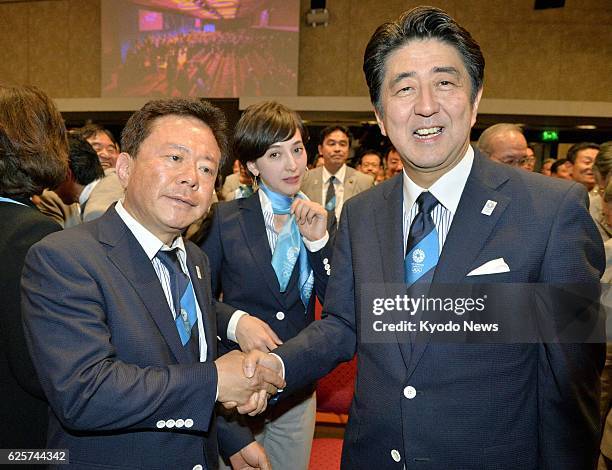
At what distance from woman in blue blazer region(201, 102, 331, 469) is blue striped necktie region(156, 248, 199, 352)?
0.61 meters

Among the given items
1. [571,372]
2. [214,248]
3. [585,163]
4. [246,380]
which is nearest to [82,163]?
[214,248]

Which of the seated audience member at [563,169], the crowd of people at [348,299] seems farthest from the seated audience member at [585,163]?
the crowd of people at [348,299]

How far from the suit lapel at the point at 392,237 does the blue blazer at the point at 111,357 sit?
504 millimetres

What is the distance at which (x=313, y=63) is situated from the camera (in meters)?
10.9

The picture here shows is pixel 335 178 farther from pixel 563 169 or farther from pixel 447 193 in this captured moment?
pixel 447 193

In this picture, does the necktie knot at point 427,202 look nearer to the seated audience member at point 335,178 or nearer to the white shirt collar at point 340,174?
the seated audience member at point 335,178

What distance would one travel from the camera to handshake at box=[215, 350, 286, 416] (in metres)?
1.43

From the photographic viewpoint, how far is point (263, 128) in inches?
97.6

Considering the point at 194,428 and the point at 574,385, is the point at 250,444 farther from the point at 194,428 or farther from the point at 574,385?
the point at 574,385

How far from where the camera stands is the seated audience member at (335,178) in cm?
636

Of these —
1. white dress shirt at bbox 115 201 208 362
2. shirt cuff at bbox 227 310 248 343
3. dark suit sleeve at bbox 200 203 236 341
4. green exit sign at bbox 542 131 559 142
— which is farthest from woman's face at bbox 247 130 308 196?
green exit sign at bbox 542 131 559 142

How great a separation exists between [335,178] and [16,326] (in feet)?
17.0

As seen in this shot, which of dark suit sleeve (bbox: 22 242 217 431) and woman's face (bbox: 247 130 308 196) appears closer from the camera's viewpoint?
dark suit sleeve (bbox: 22 242 217 431)

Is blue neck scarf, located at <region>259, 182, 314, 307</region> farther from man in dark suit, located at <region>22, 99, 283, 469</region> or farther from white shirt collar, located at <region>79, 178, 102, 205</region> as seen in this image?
white shirt collar, located at <region>79, 178, 102, 205</region>
